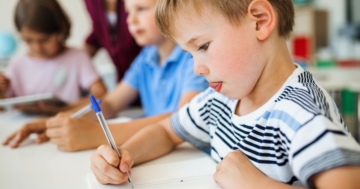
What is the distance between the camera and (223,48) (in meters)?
0.55

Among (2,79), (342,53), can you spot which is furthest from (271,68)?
(342,53)

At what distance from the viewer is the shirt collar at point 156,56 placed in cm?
108

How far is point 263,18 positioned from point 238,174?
23 cm

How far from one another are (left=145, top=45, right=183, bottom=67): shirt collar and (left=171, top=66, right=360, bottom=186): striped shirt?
0.36 meters

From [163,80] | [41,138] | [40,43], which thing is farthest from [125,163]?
[40,43]

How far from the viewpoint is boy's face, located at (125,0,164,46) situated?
1077 millimetres

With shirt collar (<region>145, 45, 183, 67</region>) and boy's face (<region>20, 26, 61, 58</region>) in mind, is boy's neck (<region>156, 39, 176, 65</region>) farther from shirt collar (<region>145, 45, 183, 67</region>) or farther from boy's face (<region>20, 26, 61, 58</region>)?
boy's face (<region>20, 26, 61, 58</region>)

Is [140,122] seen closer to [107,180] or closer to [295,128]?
[107,180]

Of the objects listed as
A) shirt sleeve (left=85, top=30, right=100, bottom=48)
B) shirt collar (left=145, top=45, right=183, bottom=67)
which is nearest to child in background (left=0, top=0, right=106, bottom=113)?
shirt sleeve (left=85, top=30, right=100, bottom=48)

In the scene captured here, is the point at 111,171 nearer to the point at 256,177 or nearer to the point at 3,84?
the point at 256,177

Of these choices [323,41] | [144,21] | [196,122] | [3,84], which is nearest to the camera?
[196,122]

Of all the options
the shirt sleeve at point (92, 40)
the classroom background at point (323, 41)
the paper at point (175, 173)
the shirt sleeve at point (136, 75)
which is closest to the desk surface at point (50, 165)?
the paper at point (175, 173)

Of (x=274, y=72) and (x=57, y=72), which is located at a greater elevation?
(x=274, y=72)

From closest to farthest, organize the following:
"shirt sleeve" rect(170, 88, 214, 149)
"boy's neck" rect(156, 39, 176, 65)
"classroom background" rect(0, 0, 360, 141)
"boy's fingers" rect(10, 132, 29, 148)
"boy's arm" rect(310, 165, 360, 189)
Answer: "boy's arm" rect(310, 165, 360, 189), "shirt sleeve" rect(170, 88, 214, 149), "boy's fingers" rect(10, 132, 29, 148), "boy's neck" rect(156, 39, 176, 65), "classroom background" rect(0, 0, 360, 141)
